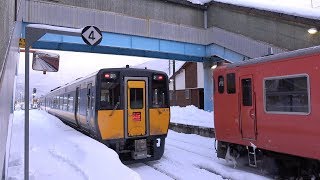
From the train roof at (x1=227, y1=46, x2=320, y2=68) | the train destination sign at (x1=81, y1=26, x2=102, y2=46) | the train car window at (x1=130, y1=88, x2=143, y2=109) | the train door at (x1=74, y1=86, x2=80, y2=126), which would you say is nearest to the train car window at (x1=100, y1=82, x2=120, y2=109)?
the train car window at (x1=130, y1=88, x2=143, y2=109)

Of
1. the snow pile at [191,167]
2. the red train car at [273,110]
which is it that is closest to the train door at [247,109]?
the red train car at [273,110]

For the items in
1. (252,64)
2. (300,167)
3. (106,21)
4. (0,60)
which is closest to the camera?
(0,60)

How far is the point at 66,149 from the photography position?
1054 centimetres

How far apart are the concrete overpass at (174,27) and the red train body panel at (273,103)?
35.9ft

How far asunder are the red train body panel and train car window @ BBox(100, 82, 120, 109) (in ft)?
9.60

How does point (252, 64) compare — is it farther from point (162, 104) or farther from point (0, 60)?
point (0, 60)

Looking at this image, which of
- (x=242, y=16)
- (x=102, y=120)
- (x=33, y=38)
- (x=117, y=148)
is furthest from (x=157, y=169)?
(x=242, y=16)

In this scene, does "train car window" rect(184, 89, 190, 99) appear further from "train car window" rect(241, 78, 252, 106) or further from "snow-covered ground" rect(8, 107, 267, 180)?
"train car window" rect(241, 78, 252, 106)

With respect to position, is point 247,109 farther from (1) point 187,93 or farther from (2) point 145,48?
(1) point 187,93

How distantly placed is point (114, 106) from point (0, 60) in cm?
701

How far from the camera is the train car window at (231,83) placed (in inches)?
384

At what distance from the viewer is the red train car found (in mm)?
7273

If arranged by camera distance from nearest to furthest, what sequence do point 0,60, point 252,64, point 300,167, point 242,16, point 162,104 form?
point 0,60
point 300,167
point 252,64
point 162,104
point 242,16

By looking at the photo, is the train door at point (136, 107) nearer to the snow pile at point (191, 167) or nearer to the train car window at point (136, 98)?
the train car window at point (136, 98)
